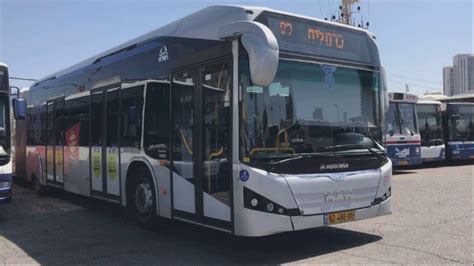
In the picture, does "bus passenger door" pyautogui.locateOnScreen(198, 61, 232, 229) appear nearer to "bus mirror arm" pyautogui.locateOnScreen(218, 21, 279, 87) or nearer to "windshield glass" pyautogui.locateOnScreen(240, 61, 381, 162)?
"windshield glass" pyautogui.locateOnScreen(240, 61, 381, 162)

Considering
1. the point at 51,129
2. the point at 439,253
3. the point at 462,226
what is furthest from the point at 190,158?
the point at 51,129

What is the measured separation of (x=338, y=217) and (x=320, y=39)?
2.47 metres

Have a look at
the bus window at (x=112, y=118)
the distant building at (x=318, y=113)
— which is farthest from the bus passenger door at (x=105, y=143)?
the distant building at (x=318, y=113)

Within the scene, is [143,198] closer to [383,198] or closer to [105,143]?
[105,143]

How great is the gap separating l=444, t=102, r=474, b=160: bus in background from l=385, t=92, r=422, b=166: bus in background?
181 inches

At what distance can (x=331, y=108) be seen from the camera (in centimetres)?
700

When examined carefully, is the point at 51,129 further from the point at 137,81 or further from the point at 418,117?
the point at 418,117

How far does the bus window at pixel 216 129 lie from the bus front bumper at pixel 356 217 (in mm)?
919

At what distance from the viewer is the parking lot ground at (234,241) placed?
22.1ft

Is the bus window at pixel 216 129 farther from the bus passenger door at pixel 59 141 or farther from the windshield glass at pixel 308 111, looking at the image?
the bus passenger door at pixel 59 141

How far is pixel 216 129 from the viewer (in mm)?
6754

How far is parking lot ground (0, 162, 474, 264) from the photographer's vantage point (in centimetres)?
674

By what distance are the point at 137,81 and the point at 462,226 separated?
600 cm

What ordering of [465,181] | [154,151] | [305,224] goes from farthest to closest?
[465,181] < [154,151] < [305,224]
